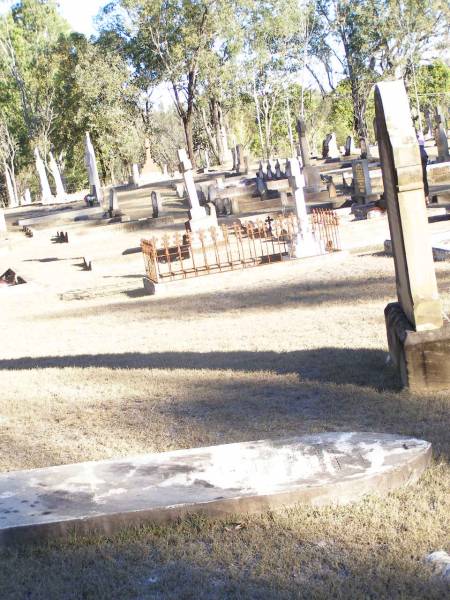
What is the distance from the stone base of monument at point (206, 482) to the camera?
3639mm

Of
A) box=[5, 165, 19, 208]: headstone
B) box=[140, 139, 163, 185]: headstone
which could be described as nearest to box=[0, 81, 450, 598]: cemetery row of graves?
box=[140, 139, 163, 185]: headstone

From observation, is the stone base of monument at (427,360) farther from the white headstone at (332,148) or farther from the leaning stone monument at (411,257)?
the white headstone at (332,148)

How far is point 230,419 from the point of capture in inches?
212

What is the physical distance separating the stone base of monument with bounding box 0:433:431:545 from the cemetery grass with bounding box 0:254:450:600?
0.23ft

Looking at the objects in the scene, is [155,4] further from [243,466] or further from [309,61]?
[243,466]

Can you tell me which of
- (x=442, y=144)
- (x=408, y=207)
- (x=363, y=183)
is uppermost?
(x=442, y=144)

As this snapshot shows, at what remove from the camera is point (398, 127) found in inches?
226

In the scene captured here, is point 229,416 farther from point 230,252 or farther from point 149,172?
point 149,172

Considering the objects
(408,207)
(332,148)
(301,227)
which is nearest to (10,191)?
(332,148)

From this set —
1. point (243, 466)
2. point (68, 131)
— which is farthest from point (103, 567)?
point (68, 131)

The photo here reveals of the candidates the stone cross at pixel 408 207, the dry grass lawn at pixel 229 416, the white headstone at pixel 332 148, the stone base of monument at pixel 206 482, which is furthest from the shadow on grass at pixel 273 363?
the white headstone at pixel 332 148

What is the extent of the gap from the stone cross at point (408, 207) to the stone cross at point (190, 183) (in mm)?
14396

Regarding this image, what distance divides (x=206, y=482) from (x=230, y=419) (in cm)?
144

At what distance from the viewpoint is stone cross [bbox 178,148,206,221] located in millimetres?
20216
